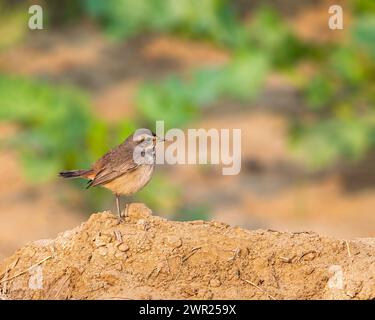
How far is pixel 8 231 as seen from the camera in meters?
9.37

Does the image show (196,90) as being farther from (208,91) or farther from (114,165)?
(114,165)

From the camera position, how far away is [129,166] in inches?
207

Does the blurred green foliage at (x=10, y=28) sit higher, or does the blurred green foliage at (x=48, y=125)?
the blurred green foliage at (x=10, y=28)

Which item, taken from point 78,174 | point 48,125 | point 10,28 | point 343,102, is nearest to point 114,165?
point 78,174

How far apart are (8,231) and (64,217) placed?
0.47 meters

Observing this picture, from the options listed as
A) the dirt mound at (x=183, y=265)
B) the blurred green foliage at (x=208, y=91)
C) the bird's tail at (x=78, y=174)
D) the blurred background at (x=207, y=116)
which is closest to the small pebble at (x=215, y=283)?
the dirt mound at (x=183, y=265)

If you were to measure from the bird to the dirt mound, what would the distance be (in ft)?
1.67

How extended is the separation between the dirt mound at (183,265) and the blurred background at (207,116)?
361 cm

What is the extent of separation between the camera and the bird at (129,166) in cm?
526

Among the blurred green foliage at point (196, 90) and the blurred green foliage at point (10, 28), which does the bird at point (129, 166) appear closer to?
the blurred green foliage at point (196, 90)

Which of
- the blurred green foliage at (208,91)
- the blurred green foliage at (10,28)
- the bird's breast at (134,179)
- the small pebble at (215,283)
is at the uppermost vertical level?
the blurred green foliage at (10,28)

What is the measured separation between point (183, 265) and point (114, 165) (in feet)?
3.02

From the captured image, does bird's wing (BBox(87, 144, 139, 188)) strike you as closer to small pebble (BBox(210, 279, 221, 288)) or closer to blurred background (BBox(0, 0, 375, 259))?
small pebble (BBox(210, 279, 221, 288))

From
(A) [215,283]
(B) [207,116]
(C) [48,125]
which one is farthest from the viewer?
(B) [207,116]
